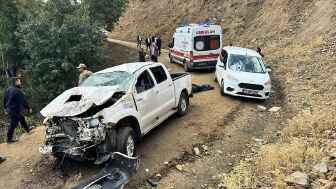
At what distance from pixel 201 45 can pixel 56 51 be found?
7.97 metres

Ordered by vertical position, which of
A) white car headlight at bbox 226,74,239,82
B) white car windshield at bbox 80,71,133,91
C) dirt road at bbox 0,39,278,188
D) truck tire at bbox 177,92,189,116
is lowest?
dirt road at bbox 0,39,278,188

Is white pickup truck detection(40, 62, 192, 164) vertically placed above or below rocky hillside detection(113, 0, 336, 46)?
below

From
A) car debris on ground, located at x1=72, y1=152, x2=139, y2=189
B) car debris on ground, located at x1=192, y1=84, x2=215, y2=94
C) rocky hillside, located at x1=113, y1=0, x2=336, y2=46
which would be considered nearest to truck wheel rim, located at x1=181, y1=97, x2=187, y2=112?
car debris on ground, located at x1=192, y1=84, x2=215, y2=94

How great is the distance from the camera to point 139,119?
30.1 feet

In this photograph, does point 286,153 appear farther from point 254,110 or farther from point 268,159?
point 254,110

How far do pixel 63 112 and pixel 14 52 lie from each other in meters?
21.7

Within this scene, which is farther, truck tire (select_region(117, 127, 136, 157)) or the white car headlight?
the white car headlight

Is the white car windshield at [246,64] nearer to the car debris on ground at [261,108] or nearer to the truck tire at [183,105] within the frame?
the car debris on ground at [261,108]

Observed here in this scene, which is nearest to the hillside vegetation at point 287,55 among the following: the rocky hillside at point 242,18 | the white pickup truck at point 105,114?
the rocky hillside at point 242,18

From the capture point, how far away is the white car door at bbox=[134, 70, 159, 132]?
367 inches

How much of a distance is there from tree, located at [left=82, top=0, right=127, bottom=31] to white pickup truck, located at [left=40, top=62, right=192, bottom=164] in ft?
70.8

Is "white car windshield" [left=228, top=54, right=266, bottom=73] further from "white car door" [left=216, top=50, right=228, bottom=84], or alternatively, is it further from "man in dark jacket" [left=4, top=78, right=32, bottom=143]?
"man in dark jacket" [left=4, top=78, right=32, bottom=143]

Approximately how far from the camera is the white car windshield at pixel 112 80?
9388 mm

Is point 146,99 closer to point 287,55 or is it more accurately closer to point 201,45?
point 201,45
